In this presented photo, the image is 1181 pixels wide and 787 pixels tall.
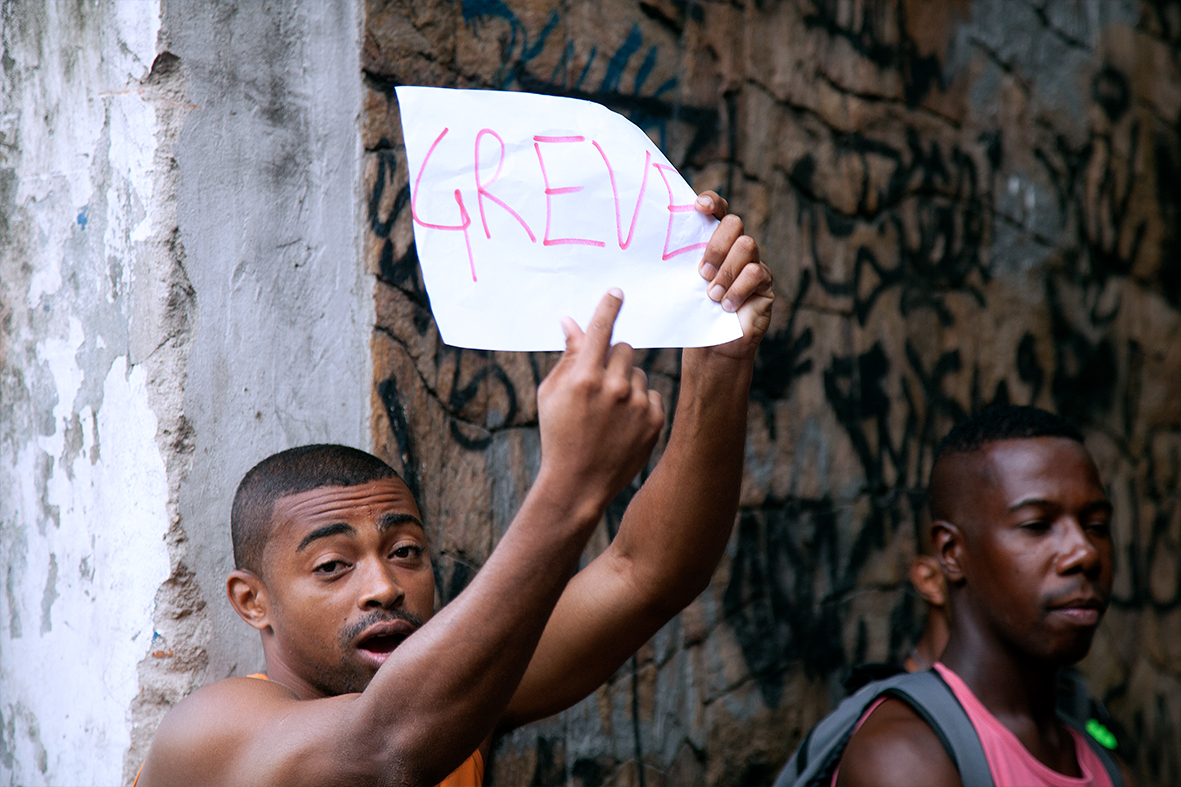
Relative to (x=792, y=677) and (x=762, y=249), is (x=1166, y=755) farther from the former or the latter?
(x=762, y=249)

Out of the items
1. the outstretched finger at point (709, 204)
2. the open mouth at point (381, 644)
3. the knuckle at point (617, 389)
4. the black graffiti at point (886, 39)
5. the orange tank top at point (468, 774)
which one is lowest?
the orange tank top at point (468, 774)

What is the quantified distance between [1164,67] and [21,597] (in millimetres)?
4588

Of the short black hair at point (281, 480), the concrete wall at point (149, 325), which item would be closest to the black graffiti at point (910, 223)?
the concrete wall at point (149, 325)

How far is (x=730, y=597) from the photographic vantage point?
2.88 metres

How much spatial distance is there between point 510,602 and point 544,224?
49 centimetres

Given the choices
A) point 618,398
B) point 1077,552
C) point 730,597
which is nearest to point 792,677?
point 730,597

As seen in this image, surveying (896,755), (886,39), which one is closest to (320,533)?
(896,755)

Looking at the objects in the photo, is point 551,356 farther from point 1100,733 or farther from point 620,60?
point 1100,733

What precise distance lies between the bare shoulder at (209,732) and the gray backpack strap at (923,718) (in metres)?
1.12

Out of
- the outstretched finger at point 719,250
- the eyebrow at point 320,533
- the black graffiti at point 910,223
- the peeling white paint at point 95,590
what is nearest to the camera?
the outstretched finger at point 719,250

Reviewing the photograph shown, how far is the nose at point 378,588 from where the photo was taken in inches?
60.7

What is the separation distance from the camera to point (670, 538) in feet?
5.63

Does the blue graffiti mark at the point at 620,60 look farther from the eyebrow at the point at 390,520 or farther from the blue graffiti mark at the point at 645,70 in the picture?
the eyebrow at the point at 390,520

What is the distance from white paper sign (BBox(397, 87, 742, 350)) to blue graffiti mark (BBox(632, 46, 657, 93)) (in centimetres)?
125
